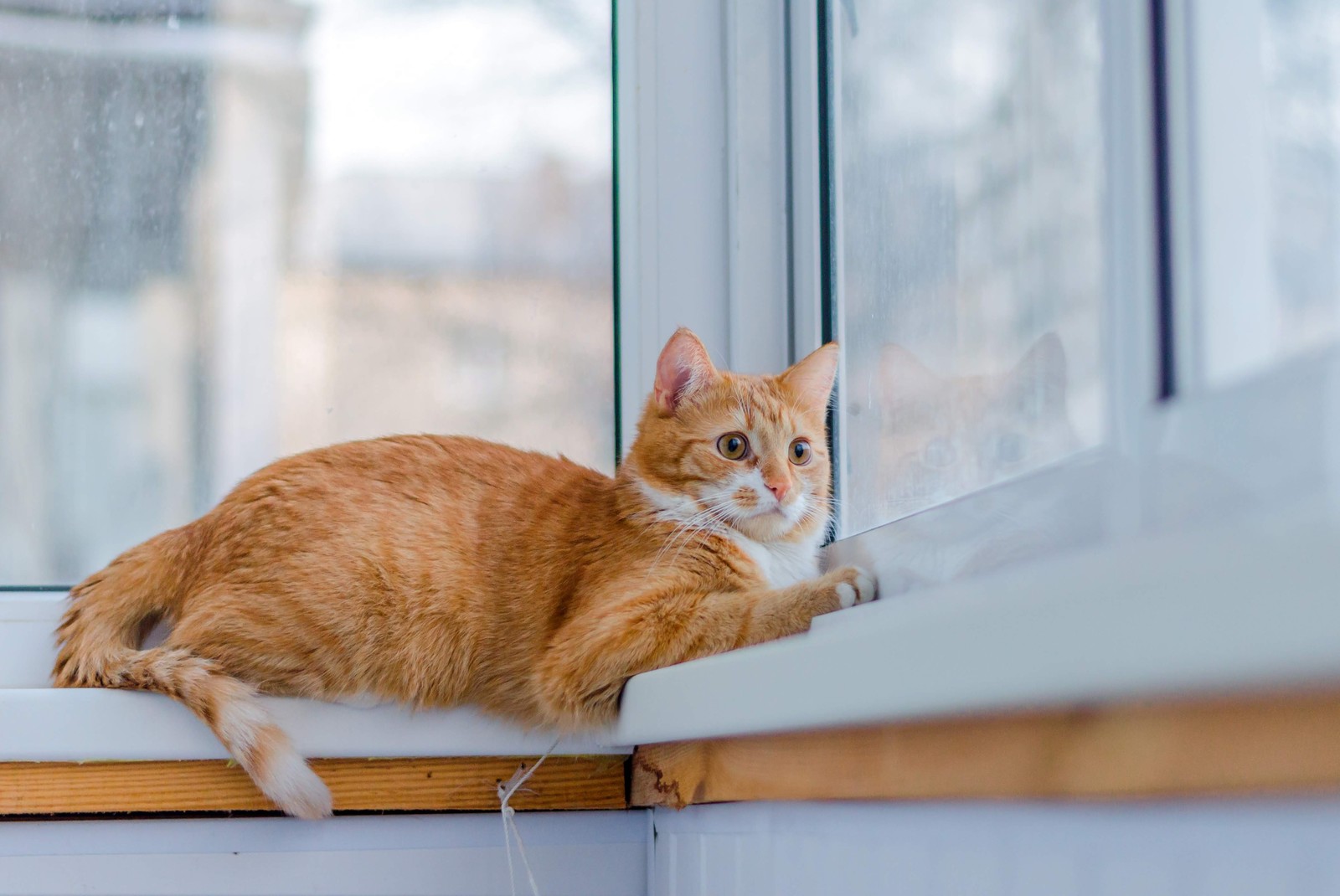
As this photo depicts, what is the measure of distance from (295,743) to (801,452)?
671mm

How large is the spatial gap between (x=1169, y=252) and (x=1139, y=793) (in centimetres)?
34

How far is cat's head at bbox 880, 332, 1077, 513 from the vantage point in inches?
30.5

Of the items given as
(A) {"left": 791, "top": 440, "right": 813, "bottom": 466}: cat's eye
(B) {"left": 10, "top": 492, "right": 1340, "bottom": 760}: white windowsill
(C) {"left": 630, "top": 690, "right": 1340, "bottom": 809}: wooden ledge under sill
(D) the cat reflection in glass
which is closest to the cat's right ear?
(A) {"left": 791, "top": 440, "right": 813, "bottom": 466}: cat's eye

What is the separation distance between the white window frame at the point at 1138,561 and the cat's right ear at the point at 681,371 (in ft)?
1.10

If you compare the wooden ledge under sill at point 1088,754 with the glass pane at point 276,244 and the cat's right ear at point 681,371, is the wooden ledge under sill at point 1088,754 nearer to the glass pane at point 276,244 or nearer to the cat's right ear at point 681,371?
the cat's right ear at point 681,371

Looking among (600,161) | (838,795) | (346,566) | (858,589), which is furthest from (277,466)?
(838,795)

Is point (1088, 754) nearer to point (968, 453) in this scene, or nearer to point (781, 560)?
point (968, 453)

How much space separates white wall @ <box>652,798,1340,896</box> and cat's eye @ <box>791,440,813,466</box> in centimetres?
52

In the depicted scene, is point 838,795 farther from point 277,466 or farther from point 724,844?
point 277,466

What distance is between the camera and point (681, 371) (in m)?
1.34

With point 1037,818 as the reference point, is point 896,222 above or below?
above

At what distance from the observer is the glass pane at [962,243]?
0.74m

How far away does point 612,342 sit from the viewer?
1618 mm

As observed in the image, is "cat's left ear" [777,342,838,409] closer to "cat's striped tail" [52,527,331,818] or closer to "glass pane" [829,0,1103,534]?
"glass pane" [829,0,1103,534]
